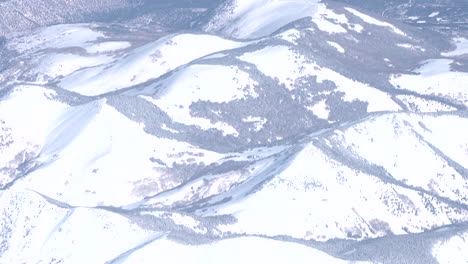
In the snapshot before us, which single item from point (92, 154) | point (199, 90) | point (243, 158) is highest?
point (92, 154)

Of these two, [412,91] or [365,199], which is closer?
[365,199]

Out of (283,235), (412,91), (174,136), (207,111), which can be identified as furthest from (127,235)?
(412,91)

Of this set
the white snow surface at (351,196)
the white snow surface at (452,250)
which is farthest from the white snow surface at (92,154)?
the white snow surface at (452,250)

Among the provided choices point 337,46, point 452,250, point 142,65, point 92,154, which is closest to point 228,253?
point 452,250

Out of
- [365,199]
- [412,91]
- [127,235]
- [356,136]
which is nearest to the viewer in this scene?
[127,235]

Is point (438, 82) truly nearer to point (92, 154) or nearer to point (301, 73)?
point (301, 73)

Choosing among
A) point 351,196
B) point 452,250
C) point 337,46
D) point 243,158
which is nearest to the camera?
point 452,250

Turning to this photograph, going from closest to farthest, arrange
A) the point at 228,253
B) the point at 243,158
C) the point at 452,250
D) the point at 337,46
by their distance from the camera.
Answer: the point at 228,253, the point at 452,250, the point at 243,158, the point at 337,46

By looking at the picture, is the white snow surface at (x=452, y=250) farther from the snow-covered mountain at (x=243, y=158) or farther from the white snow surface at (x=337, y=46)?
the white snow surface at (x=337, y=46)

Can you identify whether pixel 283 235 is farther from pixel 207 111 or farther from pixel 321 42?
pixel 321 42
